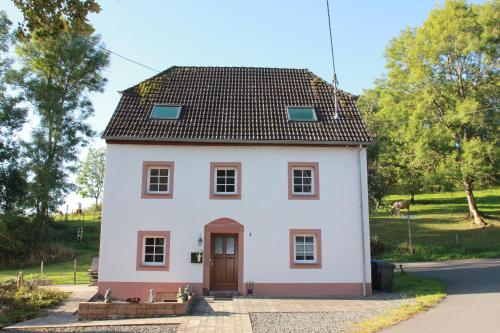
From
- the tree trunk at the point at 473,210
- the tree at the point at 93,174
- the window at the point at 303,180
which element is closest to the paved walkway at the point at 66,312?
the window at the point at 303,180

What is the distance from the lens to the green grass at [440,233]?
25350mm

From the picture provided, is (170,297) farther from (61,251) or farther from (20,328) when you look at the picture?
(61,251)

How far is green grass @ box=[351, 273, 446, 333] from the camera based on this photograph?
30.8 ft

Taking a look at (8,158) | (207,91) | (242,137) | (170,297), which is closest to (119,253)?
(170,297)

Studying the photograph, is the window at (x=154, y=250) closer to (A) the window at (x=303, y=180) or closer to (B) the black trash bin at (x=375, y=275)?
(A) the window at (x=303, y=180)

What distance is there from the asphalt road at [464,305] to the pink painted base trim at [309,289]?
3.03m

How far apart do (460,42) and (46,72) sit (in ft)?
104

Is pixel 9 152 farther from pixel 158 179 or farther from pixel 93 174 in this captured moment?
pixel 93 174

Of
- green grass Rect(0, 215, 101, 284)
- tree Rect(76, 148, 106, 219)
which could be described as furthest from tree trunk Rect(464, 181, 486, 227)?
tree Rect(76, 148, 106, 219)

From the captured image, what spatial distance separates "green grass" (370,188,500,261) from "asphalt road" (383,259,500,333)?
16.9ft

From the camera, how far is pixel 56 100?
31844 millimetres

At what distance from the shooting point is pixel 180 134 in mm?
14906

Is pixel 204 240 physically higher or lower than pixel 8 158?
lower

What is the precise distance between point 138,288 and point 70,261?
16.3 metres
